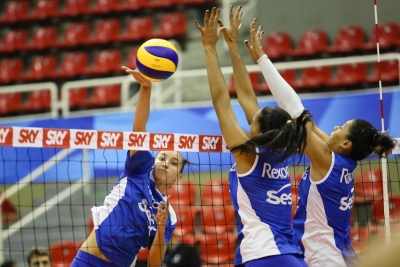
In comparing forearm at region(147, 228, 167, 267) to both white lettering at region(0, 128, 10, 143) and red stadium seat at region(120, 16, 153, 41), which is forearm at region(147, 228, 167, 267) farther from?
red stadium seat at region(120, 16, 153, 41)

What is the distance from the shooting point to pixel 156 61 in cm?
462

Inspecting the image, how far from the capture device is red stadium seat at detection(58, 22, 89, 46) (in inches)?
489

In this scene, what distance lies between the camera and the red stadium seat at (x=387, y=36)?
10.1m

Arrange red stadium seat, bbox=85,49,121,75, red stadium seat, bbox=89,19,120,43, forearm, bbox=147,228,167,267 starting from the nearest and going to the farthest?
1. forearm, bbox=147,228,167,267
2. red stadium seat, bbox=85,49,121,75
3. red stadium seat, bbox=89,19,120,43

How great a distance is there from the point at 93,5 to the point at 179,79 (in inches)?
125

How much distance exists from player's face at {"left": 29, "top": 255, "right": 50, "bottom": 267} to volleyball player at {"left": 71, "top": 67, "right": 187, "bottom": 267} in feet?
3.81

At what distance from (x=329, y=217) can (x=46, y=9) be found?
10254 mm

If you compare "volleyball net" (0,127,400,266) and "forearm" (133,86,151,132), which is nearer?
"forearm" (133,86,151,132)

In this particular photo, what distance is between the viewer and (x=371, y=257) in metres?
1.32

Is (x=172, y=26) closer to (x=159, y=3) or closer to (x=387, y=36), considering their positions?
(x=159, y=3)

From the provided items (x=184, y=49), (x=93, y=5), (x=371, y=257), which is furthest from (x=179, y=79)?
(x=371, y=257)

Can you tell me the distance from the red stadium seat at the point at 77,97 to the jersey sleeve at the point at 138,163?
279 inches

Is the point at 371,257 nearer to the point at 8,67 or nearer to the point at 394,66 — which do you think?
the point at 394,66

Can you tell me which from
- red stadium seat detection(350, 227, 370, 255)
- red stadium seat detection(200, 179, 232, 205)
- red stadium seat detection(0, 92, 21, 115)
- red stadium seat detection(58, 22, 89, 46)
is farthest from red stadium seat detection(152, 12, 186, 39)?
red stadium seat detection(350, 227, 370, 255)
